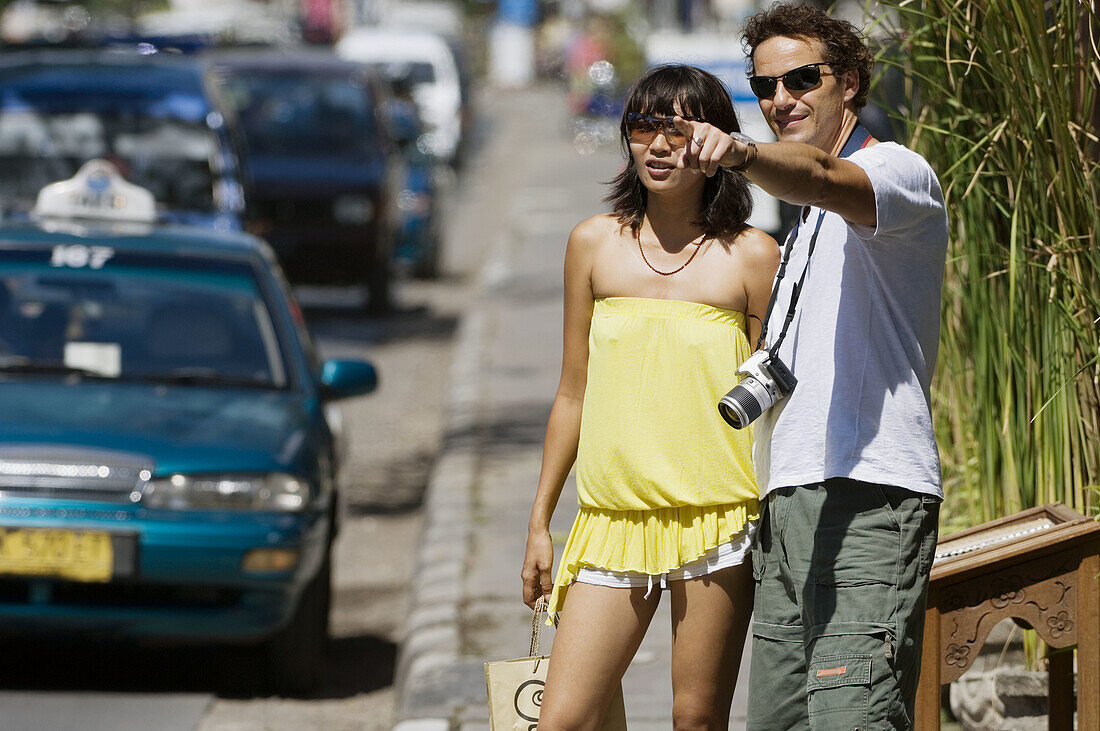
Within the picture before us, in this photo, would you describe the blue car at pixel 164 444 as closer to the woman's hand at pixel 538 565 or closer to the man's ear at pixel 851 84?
the woman's hand at pixel 538 565

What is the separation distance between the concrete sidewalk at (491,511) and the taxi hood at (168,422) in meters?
0.83

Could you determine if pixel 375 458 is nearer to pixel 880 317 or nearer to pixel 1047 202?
pixel 1047 202

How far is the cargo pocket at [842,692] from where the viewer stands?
294cm

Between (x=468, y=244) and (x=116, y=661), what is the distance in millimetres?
15676

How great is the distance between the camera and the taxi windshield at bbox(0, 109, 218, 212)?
9.40 metres

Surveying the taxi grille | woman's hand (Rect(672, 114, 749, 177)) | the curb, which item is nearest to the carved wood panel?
woman's hand (Rect(672, 114, 749, 177))

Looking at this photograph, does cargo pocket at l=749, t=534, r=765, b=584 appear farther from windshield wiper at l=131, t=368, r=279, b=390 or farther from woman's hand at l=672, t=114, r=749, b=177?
windshield wiper at l=131, t=368, r=279, b=390

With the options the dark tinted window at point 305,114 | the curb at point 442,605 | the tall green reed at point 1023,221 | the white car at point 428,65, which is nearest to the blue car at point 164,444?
the curb at point 442,605

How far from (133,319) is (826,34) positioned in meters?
3.73

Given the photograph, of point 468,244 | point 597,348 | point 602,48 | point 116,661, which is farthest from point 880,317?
point 602,48

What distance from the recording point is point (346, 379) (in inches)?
243

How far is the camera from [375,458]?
386 inches

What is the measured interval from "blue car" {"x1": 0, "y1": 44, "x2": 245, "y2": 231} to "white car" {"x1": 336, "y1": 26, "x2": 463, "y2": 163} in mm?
17190

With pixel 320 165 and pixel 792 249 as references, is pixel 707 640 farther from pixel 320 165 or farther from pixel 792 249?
pixel 320 165
